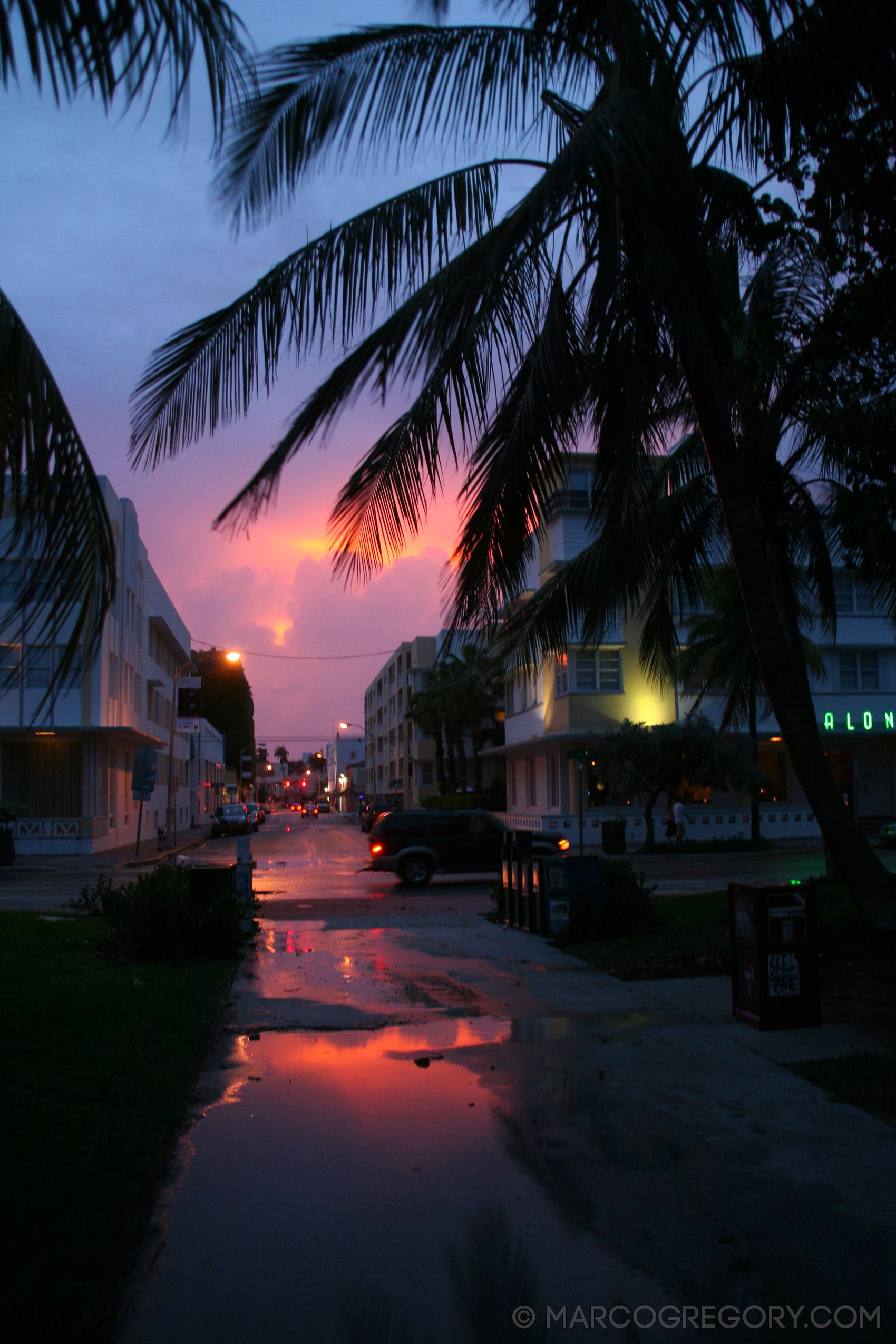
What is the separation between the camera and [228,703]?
4321 inches

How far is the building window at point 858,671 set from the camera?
40031 millimetres

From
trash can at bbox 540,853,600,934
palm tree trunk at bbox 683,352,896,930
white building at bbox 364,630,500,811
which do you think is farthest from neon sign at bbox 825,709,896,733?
palm tree trunk at bbox 683,352,896,930

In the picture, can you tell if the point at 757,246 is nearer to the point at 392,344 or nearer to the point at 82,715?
the point at 392,344

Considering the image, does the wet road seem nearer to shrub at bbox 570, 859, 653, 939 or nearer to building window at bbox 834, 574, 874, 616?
shrub at bbox 570, 859, 653, 939

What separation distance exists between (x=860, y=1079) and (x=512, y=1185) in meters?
2.56

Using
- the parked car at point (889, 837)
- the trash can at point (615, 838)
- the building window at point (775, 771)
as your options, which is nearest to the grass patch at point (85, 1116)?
→ the trash can at point (615, 838)

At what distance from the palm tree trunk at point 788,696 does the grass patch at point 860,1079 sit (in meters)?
3.14

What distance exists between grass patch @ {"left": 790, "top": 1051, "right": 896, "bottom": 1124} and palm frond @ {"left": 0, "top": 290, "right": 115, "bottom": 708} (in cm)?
477

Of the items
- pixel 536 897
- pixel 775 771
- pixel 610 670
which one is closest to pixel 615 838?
pixel 610 670

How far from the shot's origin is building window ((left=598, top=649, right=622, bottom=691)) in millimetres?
37125

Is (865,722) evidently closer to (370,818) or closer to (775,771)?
(775,771)

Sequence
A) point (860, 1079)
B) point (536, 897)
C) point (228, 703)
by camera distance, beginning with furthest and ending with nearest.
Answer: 1. point (228, 703)
2. point (536, 897)
3. point (860, 1079)

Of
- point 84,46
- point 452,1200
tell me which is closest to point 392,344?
point 84,46

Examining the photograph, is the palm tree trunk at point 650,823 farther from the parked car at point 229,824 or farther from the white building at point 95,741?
the parked car at point 229,824
